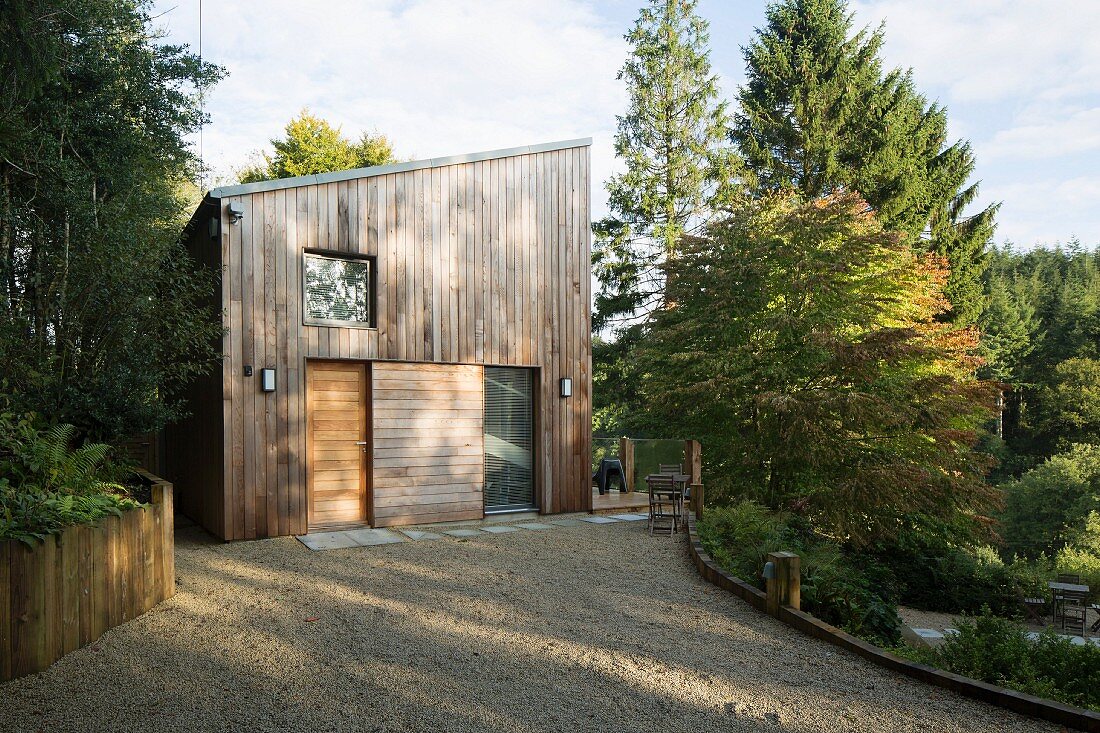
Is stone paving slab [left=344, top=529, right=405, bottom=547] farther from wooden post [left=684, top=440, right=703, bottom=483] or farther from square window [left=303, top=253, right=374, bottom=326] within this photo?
wooden post [left=684, top=440, right=703, bottom=483]

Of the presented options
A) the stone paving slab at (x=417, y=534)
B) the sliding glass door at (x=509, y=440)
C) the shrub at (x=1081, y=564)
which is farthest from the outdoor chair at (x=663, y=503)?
the shrub at (x=1081, y=564)

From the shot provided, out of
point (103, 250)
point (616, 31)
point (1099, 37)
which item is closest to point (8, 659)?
point (103, 250)

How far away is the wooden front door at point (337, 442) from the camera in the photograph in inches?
311

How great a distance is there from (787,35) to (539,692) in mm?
22493

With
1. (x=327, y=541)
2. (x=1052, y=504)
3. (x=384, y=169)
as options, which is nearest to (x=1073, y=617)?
(x=1052, y=504)

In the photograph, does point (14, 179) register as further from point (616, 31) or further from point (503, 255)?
point (616, 31)

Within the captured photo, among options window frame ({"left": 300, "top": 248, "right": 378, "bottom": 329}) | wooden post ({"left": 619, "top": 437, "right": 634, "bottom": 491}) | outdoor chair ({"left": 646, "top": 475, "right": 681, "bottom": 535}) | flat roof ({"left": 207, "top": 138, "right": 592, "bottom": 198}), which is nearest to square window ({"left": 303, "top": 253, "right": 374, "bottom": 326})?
window frame ({"left": 300, "top": 248, "right": 378, "bottom": 329})

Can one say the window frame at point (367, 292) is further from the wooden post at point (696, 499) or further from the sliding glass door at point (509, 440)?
the wooden post at point (696, 499)

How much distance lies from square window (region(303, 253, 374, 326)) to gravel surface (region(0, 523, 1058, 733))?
9.78ft

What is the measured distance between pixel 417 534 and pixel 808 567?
408 centimetres

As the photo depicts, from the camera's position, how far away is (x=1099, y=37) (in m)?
26.9

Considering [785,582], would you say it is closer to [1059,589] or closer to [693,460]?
[693,460]

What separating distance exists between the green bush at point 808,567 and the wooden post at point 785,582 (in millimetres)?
320

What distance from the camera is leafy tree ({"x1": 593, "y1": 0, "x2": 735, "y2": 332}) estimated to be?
19.6 m
